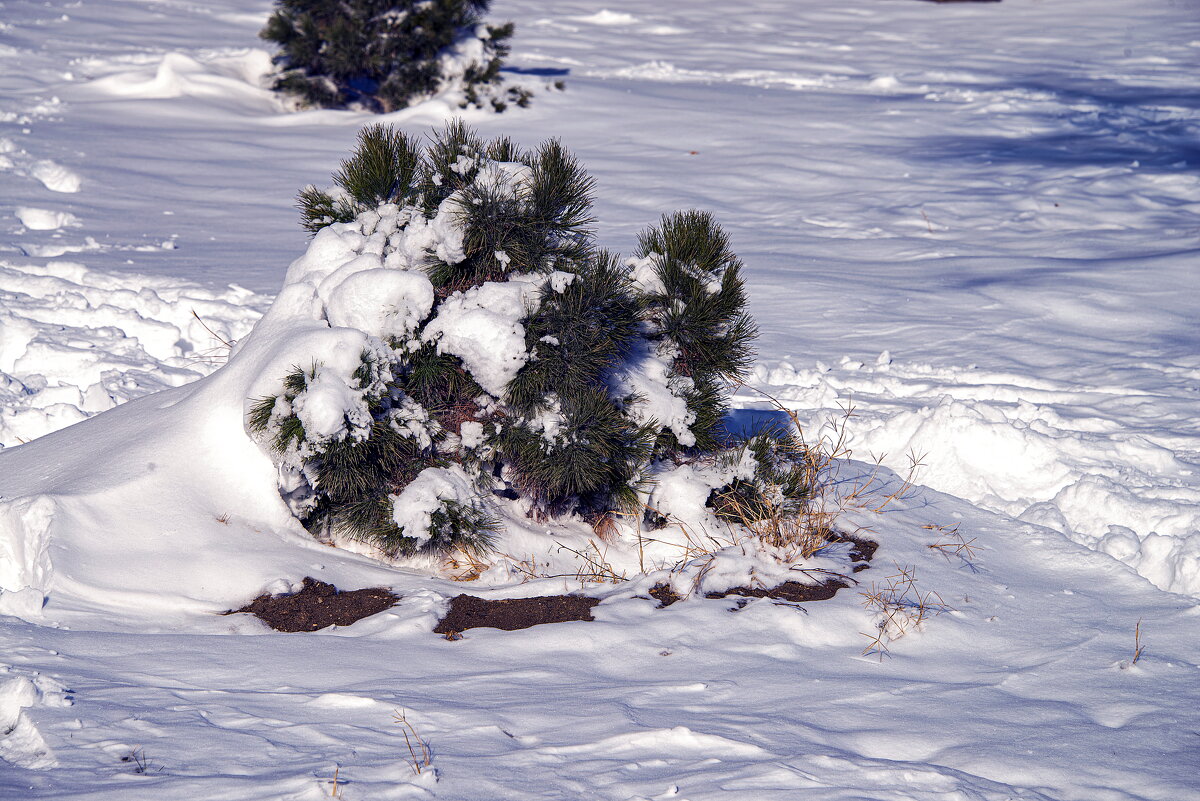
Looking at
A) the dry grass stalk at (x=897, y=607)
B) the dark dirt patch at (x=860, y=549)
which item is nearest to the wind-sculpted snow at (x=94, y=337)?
the dark dirt patch at (x=860, y=549)

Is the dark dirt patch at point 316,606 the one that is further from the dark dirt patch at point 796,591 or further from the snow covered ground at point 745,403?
the dark dirt patch at point 796,591

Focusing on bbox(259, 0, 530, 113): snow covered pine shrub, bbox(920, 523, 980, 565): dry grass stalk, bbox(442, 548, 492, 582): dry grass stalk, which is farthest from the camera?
bbox(259, 0, 530, 113): snow covered pine shrub

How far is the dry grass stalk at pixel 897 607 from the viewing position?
3369 millimetres

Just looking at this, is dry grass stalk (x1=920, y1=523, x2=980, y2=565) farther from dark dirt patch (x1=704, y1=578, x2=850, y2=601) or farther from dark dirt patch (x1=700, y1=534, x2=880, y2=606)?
dark dirt patch (x1=704, y1=578, x2=850, y2=601)

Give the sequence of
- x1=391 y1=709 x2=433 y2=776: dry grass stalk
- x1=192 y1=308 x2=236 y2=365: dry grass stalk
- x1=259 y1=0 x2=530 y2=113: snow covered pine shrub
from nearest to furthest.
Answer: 1. x1=391 y1=709 x2=433 y2=776: dry grass stalk
2. x1=192 y1=308 x2=236 y2=365: dry grass stalk
3. x1=259 y1=0 x2=530 y2=113: snow covered pine shrub

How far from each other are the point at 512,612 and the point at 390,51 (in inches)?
373

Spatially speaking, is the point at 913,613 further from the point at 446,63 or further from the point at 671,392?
the point at 446,63

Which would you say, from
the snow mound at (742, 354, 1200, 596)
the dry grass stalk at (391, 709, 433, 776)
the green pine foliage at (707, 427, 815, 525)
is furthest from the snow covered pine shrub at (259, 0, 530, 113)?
the dry grass stalk at (391, 709, 433, 776)

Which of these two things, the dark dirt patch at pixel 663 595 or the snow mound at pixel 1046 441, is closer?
the dark dirt patch at pixel 663 595

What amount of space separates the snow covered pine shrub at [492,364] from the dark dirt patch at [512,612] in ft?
0.90

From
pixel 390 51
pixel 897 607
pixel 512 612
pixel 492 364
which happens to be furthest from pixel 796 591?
pixel 390 51

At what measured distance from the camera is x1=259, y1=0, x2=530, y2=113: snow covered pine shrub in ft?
36.5

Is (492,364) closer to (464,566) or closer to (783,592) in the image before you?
(464,566)

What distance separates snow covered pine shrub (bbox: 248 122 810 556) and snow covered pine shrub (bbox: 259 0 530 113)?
768 cm
